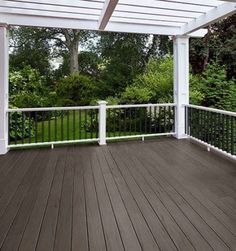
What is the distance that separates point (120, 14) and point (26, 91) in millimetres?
4551

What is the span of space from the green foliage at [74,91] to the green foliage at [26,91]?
543mm

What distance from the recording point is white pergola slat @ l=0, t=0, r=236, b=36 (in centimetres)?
449

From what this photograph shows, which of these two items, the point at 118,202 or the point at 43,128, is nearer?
the point at 118,202

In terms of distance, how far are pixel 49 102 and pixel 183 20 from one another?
5.25m

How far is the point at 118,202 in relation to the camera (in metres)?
3.04

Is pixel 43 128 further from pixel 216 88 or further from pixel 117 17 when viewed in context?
pixel 216 88

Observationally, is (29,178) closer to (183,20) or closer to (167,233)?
(167,233)

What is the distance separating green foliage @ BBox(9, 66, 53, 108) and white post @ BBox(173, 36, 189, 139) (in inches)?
171

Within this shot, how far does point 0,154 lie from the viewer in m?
5.24

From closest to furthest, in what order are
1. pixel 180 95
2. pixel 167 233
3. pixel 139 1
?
pixel 167 233, pixel 139 1, pixel 180 95

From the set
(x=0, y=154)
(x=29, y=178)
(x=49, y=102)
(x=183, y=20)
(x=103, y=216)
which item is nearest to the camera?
(x=103, y=216)

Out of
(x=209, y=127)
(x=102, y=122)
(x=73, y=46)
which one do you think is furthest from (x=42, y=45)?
(x=209, y=127)

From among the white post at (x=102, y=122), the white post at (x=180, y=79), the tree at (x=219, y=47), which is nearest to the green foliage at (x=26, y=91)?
the white post at (x=102, y=122)

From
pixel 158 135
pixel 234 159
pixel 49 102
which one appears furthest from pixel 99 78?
pixel 234 159
